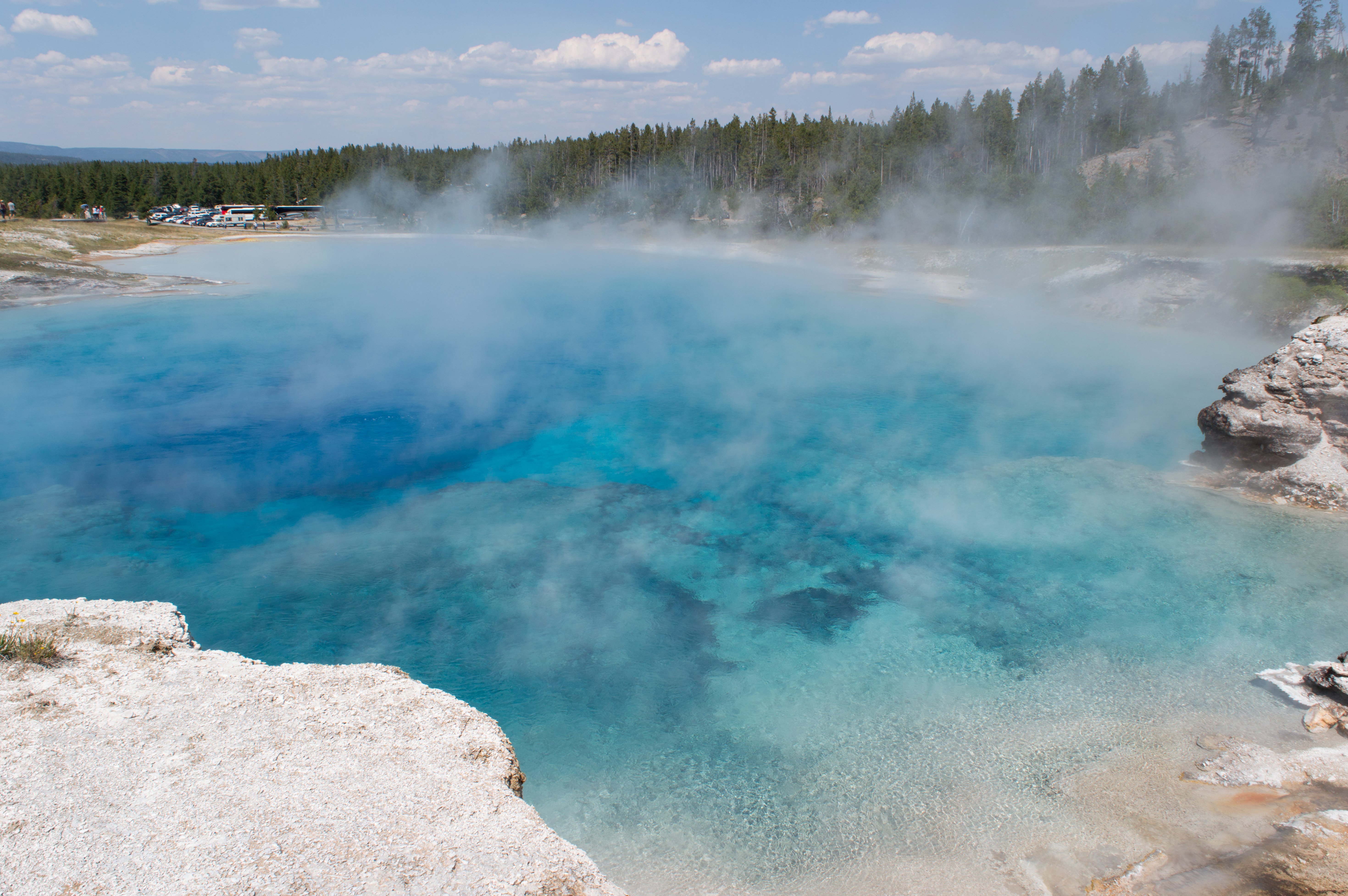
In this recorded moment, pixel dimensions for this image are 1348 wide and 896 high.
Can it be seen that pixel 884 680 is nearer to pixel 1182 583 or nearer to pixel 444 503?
pixel 1182 583

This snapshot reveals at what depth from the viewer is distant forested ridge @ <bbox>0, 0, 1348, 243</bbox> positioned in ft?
158

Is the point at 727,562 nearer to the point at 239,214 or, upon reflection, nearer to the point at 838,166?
the point at 838,166

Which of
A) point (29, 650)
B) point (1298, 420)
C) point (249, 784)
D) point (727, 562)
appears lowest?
point (727, 562)

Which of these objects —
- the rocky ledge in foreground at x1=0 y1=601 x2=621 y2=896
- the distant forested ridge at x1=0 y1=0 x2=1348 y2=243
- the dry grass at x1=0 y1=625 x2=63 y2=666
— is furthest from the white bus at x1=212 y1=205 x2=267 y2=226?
the rocky ledge in foreground at x1=0 y1=601 x2=621 y2=896

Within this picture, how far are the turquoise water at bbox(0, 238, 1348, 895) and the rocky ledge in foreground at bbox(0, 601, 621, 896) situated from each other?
189 centimetres

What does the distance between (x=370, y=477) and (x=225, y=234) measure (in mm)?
53611

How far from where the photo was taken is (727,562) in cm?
1093

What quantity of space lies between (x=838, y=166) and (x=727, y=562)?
59.3 metres

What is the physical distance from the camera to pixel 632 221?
66062 mm

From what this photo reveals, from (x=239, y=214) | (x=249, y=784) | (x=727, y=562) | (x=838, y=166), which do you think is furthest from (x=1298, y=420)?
(x=239, y=214)

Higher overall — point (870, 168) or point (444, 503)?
point (870, 168)

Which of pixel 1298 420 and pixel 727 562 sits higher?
pixel 1298 420

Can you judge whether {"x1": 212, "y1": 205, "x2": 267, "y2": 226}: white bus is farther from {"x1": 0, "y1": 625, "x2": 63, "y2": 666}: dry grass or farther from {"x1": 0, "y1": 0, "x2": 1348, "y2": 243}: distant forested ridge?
{"x1": 0, "y1": 625, "x2": 63, "y2": 666}: dry grass

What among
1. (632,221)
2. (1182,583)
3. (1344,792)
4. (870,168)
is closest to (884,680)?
(1344,792)
